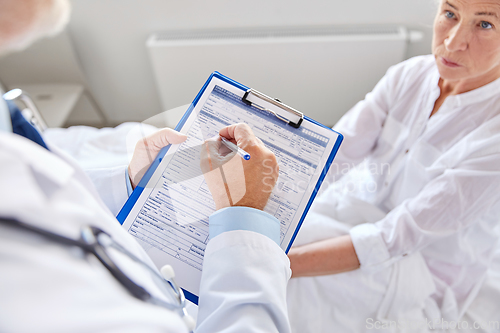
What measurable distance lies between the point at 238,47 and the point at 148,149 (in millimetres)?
973

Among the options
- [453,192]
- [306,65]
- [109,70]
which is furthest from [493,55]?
[109,70]

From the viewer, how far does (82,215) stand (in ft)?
0.93

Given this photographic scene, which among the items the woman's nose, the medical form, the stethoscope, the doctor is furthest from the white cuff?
the stethoscope

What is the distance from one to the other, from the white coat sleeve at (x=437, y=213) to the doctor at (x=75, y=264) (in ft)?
1.28

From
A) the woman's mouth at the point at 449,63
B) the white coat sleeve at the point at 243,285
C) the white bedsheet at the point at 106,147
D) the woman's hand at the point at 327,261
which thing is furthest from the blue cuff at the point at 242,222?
the woman's mouth at the point at 449,63

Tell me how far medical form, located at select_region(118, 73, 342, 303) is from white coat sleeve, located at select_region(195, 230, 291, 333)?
0.32ft

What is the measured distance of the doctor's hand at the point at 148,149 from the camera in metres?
0.64

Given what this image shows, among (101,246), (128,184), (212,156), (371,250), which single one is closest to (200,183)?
(212,156)

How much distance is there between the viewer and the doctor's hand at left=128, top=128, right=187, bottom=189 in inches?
25.1

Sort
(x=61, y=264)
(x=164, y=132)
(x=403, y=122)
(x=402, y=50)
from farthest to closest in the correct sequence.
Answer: (x=402, y=50) → (x=403, y=122) → (x=164, y=132) → (x=61, y=264)

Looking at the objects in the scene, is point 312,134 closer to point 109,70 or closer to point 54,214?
point 54,214

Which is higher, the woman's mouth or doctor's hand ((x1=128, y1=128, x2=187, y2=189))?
the woman's mouth

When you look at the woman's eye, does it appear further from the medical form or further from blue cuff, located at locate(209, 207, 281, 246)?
blue cuff, located at locate(209, 207, 281, 246)

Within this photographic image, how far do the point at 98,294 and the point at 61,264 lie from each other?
0.12 ft
